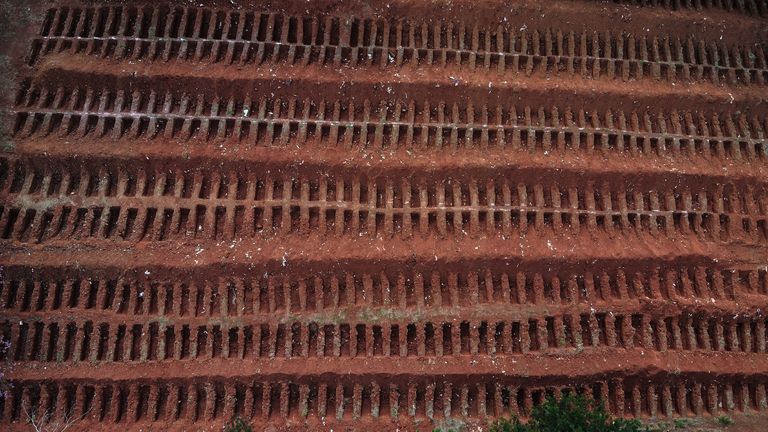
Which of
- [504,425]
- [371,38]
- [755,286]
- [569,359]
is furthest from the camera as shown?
[371,38]

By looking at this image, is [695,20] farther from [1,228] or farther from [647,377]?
[1,228]

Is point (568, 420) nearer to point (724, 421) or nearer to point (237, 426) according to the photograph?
point (724, 421)

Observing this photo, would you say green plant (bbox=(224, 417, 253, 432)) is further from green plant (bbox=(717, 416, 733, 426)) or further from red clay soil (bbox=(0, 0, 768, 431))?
green plant (bbox=(717, 416, 733, 426))

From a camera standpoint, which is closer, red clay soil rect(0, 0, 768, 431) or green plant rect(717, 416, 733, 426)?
red clay soil rect(0, 0, 768, 431)

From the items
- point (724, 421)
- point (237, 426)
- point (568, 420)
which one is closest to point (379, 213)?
point (237, 426)

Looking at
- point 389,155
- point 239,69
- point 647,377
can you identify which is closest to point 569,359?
point 647,377

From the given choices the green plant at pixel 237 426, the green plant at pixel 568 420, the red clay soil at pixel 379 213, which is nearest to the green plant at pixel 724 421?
the red clay soil at pixel 379 213

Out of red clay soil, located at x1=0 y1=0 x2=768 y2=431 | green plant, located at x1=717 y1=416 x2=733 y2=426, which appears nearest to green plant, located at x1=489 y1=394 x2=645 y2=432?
red clay soil, located at x1=0 y1=0 x2=768 y2=431
